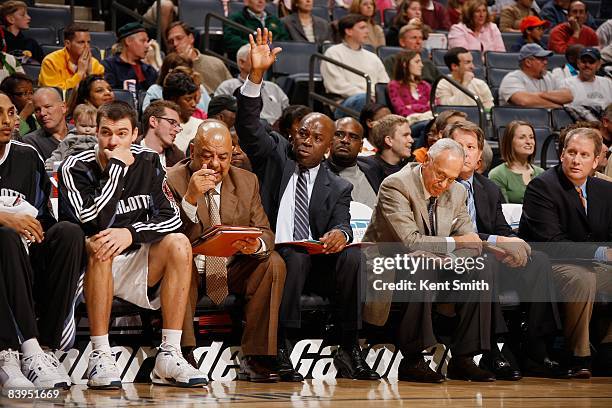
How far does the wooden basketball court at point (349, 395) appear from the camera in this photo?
436 centimetres

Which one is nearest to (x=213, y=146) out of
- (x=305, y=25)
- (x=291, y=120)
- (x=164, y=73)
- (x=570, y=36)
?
(x=291, y=120)

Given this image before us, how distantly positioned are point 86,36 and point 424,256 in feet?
12.9

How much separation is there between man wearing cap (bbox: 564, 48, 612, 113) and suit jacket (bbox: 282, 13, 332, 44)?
2.36 meters

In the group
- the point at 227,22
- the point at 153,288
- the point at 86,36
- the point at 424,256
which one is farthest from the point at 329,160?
the point at 227,22

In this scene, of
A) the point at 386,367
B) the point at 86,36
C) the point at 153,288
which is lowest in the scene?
the point at 386,367

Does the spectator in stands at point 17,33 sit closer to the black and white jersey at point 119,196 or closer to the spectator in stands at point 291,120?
the spectator in stands at point 291,120

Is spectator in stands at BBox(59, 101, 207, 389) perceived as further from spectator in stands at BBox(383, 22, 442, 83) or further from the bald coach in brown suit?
spectator in stands at BBox(383, 22, 442, 83)

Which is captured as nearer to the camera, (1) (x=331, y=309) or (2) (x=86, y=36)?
(1) (x=331, y=309)

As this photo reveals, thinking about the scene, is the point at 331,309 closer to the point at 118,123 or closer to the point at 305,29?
the point at 118,123

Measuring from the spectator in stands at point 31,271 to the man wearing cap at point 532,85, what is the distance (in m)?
5.96

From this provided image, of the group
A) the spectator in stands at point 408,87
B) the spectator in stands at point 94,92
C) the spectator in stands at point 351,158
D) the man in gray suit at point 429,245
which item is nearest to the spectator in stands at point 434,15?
the spectator in stands at point 408,87

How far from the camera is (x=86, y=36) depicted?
8336 mm

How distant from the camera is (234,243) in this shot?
200 inches

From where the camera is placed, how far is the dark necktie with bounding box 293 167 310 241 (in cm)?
576
